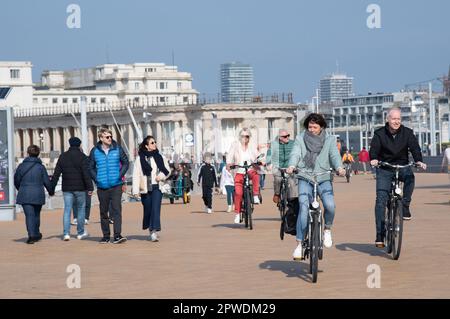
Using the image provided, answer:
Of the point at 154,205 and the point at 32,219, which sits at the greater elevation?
the point at 154,205

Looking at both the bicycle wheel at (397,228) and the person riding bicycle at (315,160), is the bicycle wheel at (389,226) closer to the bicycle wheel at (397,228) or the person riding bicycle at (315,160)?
the bicycle wheel at (397,228)

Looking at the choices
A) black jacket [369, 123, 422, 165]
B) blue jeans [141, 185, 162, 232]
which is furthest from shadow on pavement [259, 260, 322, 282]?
blue jeans [141, 185, 162, 232]

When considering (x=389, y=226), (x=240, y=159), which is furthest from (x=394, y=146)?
(x=240, y=159)

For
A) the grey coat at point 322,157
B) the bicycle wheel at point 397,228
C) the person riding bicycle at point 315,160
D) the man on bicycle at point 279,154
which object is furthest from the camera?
the man on bicycle at point 279,154

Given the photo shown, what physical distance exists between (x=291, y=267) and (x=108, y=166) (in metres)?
5.64

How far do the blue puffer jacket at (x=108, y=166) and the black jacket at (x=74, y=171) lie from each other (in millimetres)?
1078

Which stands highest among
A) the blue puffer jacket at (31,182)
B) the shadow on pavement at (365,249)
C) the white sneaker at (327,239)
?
the blue puffer jacket at (31,182)

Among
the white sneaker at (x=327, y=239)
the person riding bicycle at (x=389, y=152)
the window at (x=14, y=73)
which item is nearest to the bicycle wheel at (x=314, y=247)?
the white sneaker at (x=327, y=239)

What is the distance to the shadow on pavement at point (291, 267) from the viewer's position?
544 inches

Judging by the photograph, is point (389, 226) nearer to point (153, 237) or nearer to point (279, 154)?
point (153, 237)

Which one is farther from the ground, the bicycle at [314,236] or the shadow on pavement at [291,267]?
the bicycle at [314,236]

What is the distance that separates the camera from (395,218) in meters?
15.2
